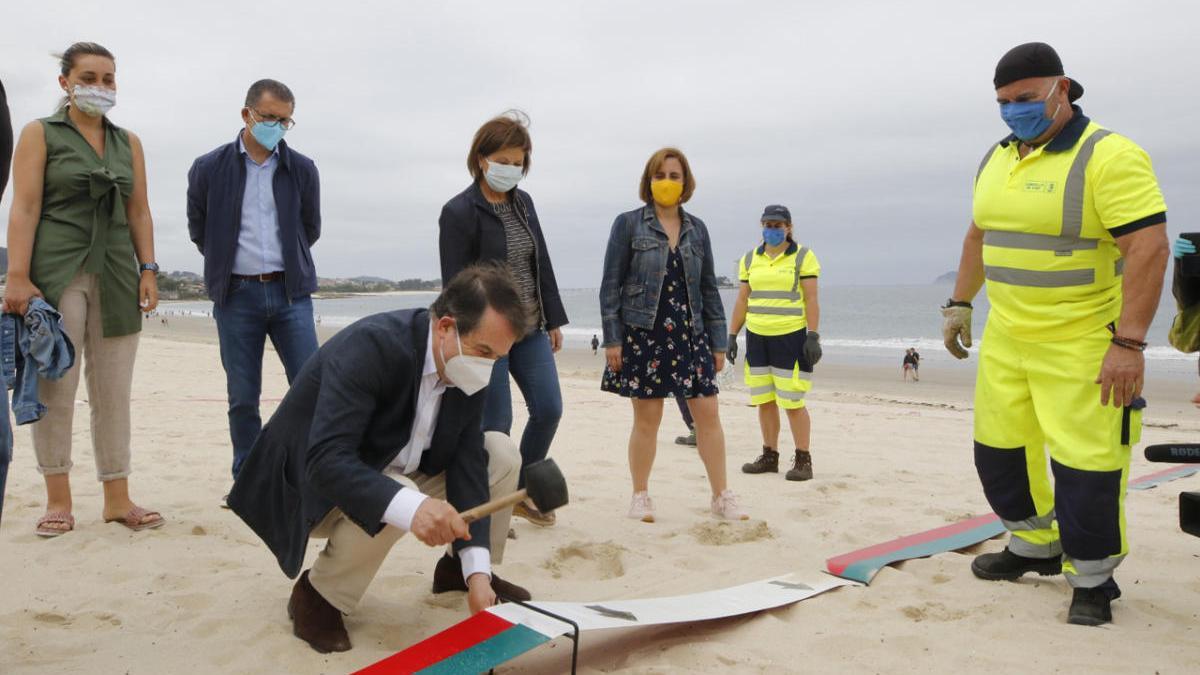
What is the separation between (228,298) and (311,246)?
0.51m

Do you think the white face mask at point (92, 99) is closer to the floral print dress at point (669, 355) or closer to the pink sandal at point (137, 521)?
the pink sandal at point (137, 521)

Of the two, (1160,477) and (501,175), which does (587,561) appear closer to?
(501,175)

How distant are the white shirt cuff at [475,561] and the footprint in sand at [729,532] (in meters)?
1.44

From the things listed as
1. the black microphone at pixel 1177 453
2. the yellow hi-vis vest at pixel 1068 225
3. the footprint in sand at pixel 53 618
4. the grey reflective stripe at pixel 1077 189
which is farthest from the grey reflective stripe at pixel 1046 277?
the footprint in sand at pixel 53 618

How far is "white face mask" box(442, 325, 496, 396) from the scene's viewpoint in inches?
97.9

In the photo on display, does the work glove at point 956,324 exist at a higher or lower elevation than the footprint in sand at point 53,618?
higher

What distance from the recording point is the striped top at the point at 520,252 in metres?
3.95

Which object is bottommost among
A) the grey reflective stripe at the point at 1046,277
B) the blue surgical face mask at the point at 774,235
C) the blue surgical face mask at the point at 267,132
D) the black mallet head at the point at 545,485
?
the black mallet head at the point at 545,485

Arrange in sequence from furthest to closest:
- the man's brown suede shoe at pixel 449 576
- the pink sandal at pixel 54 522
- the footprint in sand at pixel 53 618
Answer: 1. the pink sandal at pixel 54 522
2. the man's brown suede shoe at pixel 449 576
3. the footprint in sand at pixel 53 618

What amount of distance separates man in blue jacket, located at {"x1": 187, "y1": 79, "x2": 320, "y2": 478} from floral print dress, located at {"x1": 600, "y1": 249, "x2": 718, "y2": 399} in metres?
1.50

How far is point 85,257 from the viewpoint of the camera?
144 inches

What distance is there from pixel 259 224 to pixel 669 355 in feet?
6.57

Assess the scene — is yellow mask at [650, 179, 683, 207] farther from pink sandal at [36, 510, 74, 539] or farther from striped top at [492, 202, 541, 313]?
pink sandal at [36, 510, 74, 539]

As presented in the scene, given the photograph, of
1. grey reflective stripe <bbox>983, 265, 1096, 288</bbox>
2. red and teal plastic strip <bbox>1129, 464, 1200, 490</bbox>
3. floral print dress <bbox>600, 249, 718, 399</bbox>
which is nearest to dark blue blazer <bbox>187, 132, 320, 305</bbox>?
floral print dress <bbox>600, 249, 718, 399</bbox>
